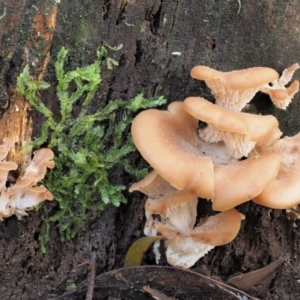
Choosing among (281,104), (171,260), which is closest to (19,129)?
(171,260)

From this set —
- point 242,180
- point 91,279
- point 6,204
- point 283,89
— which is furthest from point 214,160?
point 6,204

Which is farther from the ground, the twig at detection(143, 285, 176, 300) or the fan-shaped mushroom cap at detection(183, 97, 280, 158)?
the fan-shaped mushroom cap at detection(183, 97, 280, 158)

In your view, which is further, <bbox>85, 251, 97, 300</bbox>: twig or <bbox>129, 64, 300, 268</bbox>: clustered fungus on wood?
<bbox>85, 251, 97, 300</bbox>: twig

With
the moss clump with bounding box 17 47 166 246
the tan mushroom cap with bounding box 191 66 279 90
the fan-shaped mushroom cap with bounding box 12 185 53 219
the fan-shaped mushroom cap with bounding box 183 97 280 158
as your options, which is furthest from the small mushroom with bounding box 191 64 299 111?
the fan-shaped mushroom cap with bounding box 12 185 53 219

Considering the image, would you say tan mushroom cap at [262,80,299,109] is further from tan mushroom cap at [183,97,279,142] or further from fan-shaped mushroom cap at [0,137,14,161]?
fan-shaped mushroom cap at [0,137,14,161]

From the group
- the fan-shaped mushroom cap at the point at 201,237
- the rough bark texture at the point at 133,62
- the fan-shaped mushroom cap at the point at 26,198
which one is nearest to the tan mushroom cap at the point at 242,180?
the fan-shaped mushroom cap at the point at 201,237

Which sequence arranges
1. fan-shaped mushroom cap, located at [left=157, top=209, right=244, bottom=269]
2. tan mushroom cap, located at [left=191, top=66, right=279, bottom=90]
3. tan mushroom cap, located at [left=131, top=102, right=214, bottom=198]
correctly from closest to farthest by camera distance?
tan mushroom cap, located at [left=131, top=102, right=214, bottom=198]
tan mushroom cap, located at [left=191, top=66, right=279, bottom=90]
fan-shaped mushroom cap, located at [left=157, top=209, right=244, bottom=269]

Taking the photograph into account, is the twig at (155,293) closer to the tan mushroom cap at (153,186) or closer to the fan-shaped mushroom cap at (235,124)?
the tan mushroom cap at (153,186)
